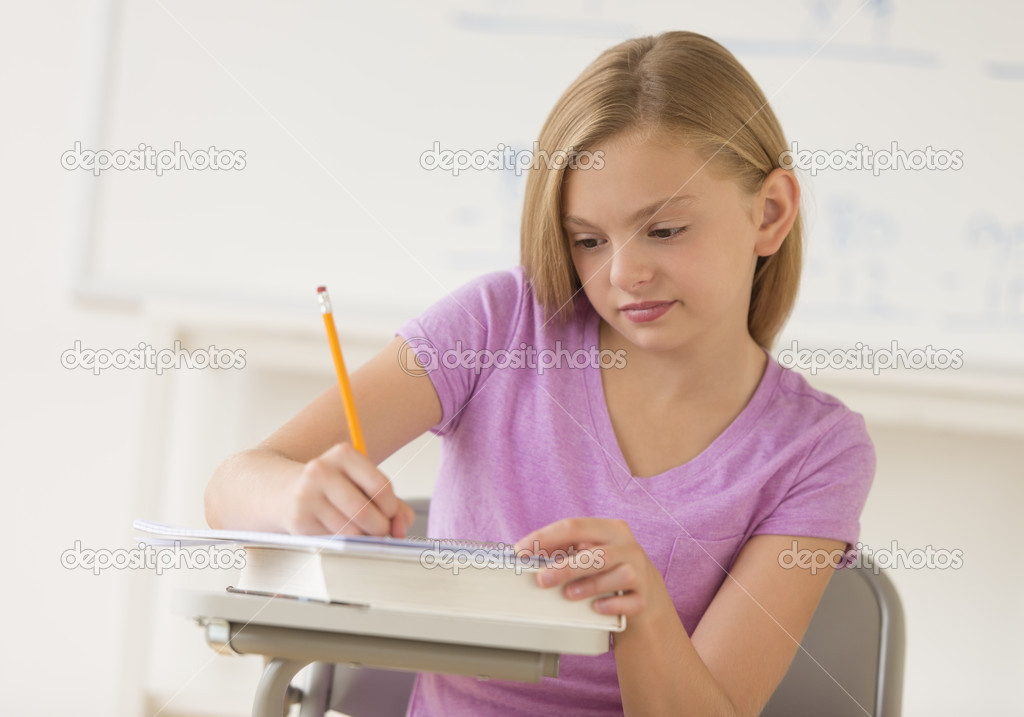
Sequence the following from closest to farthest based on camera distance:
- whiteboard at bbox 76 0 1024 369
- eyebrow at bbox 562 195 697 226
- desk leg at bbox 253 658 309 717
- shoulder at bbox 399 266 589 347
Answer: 1. desk leg at bbox 253 658 309 717
2. eyebrow at bbox 562 195 697 226
3. shoulder at bbox 399 266 589 347
4. whiteboard at bbox 76 0 1024 369

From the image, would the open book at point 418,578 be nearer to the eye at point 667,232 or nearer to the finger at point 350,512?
the finger at point 350,512

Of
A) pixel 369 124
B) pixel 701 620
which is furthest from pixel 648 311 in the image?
pixel 369 124

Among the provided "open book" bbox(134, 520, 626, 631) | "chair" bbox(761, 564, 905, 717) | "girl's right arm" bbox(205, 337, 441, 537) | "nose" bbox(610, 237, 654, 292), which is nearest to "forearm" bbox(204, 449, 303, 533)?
"girl's right arm" bbox(205, 337, 441, 537)

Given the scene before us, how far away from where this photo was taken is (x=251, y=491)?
0.70 metres

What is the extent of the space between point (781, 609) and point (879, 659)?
0.19 m

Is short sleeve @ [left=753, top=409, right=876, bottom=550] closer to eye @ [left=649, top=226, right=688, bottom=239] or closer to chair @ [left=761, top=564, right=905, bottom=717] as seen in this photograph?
chair @ [left=761, top=564, right=905, bottom=717]

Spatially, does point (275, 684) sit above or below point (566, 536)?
below

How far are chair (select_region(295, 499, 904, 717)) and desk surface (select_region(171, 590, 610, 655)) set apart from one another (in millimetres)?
472

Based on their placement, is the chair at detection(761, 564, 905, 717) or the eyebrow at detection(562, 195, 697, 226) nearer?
the eyebrow at detection(562, 195, 697, 226)

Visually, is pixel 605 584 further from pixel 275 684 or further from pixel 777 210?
pixel 777 210

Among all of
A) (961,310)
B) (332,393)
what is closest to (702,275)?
(332,393)

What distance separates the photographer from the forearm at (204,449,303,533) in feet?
2.20

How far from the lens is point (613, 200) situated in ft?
2.75

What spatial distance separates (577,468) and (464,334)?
0.56 feet
